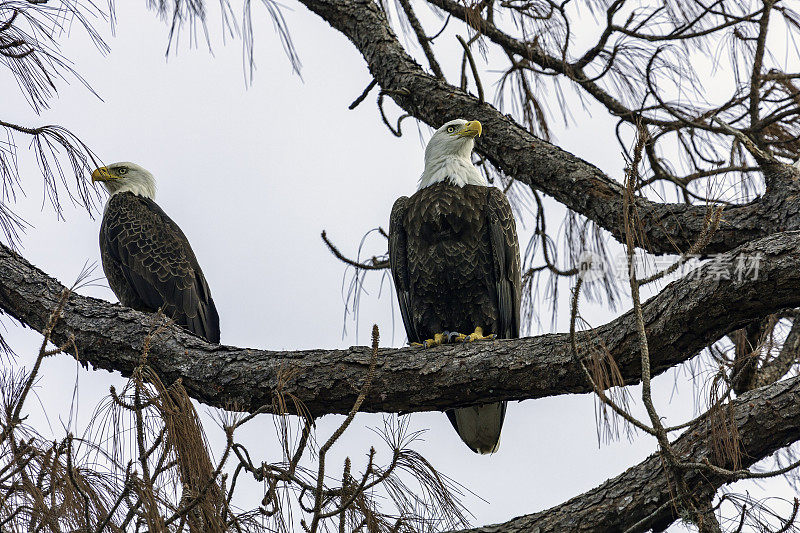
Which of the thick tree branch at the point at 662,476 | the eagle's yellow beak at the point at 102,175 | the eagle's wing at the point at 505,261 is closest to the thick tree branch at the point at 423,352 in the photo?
the thick tree branch at the point at 662,476

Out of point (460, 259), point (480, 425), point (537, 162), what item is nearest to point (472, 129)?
point (537, 162)

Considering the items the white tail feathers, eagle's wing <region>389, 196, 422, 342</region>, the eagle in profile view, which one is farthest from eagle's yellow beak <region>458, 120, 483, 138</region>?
the white tail feathers

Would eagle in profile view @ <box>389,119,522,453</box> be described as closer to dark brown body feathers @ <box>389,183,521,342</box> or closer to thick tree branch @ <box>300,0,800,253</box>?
dark brown body feathers @ <box>389,183,521,342</box>

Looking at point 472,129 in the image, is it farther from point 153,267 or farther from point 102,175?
point 102,175

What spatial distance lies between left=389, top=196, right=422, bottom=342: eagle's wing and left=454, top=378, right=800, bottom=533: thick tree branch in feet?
5.27

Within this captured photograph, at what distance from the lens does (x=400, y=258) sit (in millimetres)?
4164

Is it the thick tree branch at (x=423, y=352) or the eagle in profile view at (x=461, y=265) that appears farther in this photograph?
the eagle in profile view at (x=461, y=265)

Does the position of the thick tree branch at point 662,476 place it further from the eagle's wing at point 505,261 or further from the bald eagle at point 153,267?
the bald eagle at point 153,267

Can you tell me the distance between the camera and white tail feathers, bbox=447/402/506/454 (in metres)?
4.14

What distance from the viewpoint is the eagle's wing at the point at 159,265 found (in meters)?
5.04

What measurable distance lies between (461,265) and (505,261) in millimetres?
201

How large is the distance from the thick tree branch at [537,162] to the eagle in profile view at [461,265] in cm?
12

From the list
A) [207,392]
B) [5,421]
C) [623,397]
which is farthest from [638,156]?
[207,392]

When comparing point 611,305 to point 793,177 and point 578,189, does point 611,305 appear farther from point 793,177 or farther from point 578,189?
point 793,177
